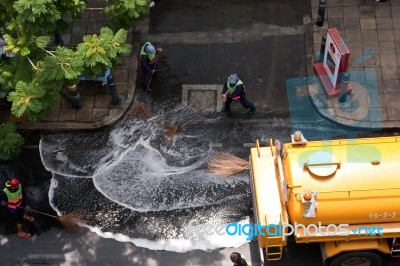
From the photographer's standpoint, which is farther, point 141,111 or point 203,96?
point 203,96

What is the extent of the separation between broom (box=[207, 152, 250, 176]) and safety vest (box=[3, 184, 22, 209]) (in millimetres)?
4140

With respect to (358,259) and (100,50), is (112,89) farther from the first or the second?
(358,259)

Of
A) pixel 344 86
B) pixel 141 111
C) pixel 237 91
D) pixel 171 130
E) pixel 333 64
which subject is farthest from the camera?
pixel 141 111

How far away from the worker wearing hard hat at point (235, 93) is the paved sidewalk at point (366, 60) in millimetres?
1659

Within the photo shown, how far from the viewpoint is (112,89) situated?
1414 centimetres

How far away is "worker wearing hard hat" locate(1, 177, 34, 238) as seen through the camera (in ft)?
39.1

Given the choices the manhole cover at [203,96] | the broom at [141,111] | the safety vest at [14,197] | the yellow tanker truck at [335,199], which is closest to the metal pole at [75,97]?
the broom at [141,111]

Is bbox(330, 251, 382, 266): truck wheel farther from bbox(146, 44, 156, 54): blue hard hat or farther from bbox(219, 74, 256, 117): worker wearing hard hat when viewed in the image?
bbox(146, 44, 156, 54): blue hard hat

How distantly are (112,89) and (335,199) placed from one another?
A: 622 centimetres

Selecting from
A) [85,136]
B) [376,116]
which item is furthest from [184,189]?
[376,116]

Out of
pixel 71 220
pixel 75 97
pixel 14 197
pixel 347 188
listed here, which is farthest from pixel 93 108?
pixel 347 188

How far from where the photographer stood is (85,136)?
14242mm

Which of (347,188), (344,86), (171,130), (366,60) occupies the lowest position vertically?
(347,188)

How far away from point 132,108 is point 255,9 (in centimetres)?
444
